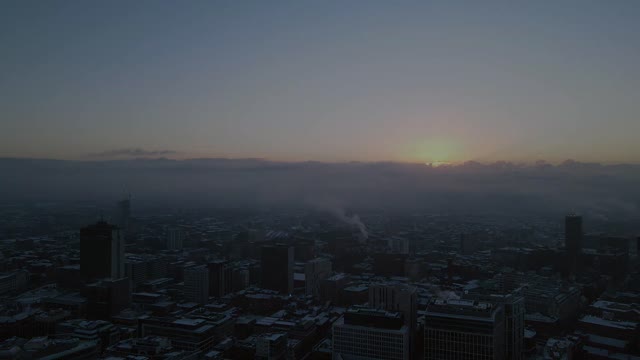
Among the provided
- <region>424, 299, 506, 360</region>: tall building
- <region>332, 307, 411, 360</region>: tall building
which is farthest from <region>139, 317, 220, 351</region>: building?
<region>424, 299, 506, 360</region>: tall building

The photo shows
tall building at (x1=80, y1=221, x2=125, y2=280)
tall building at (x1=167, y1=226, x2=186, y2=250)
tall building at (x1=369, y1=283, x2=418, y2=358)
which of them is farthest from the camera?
tall building at (x1=167, y1=226, x2=186, y2=250)

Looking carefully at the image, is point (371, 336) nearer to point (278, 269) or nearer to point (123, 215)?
point (278, 269)

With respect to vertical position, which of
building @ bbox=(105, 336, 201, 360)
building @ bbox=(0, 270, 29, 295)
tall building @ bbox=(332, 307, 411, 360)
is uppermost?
tall building @ bbox=(332, 307, 411, 360)

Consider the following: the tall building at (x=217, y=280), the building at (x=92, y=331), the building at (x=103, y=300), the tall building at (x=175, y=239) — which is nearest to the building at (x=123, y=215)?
the tall building at (x=175, y=239)

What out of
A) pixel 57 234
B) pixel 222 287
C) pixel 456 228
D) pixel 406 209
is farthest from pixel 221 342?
pixel 406 209

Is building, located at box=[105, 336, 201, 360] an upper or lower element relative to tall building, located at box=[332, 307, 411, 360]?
lower

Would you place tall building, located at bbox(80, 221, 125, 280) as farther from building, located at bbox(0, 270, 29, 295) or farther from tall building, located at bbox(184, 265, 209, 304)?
building, located at bbox(0, 270, 29, 295)
